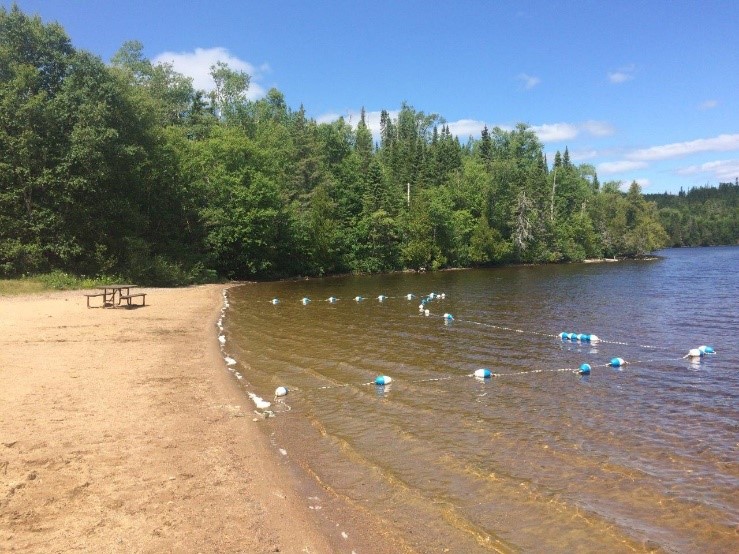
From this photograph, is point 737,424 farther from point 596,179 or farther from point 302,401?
point 596,179

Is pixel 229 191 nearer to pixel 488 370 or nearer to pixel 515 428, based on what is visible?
pixel 488 370

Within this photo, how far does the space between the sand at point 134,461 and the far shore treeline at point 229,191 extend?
22537 mm

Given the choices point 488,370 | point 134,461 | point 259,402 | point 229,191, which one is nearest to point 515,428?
point 488,370

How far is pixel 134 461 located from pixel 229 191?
42.4 metres

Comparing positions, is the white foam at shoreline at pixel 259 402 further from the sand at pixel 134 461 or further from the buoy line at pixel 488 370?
the sand at pixel 134 461

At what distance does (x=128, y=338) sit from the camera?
637 inches

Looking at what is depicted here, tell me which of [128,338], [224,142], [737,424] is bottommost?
[737,424]

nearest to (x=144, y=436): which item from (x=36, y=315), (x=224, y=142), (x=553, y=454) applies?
(x=553, y=454)

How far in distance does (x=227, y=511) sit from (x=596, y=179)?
4898 inches

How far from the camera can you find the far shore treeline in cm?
3206

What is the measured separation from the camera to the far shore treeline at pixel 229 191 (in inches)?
1262

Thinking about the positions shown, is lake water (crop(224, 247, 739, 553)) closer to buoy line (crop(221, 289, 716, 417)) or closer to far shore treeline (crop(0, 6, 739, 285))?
buoy line (crop(221, 289, 716, 417))

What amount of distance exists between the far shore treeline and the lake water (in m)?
20.0

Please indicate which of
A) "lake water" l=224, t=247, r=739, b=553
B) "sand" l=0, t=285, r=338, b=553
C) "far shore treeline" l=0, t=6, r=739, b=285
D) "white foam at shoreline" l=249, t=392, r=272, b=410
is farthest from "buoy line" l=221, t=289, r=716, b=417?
"far shore treeline" l=0, t=6, r=739, b=285
